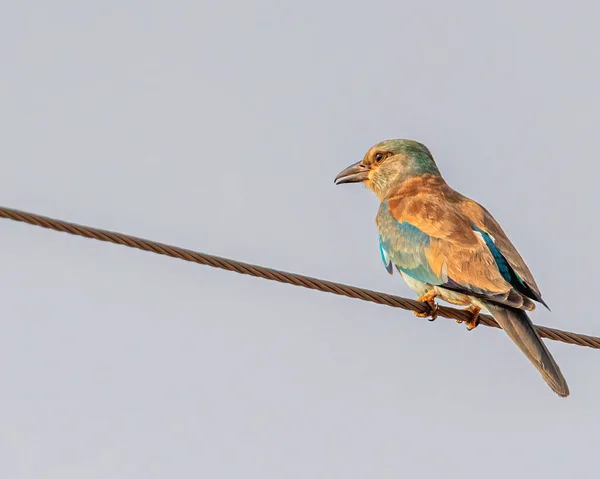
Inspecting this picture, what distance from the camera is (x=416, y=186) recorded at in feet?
34.4

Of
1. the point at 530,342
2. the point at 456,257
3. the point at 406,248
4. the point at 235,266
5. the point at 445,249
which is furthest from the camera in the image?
the point at 406,248

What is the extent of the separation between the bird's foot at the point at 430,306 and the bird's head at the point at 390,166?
2.07m

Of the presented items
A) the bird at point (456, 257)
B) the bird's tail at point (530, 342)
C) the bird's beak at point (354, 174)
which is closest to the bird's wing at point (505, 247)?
the bird at point (456, 257)

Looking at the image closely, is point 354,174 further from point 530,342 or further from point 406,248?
point 530,342

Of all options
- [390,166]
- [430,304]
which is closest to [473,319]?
[430,304]

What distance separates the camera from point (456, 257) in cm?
890

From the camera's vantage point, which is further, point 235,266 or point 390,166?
point 390,166

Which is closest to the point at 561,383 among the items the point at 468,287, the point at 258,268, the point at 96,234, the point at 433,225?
the point at 468,287

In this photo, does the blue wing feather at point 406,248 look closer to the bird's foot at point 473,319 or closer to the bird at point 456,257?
the bird at point 456,257

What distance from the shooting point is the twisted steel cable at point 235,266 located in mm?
5941

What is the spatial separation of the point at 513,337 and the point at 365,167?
3577mm

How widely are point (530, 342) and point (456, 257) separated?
1.01 m

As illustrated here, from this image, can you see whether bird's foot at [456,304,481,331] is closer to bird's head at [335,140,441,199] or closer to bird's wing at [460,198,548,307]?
bird's wing at [460,198,548,307]

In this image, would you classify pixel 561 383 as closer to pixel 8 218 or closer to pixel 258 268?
pixel 258 268
